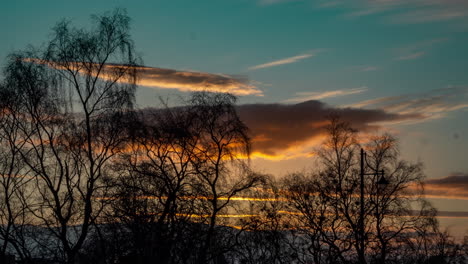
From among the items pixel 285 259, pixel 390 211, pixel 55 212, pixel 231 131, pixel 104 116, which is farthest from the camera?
pixel 285 259

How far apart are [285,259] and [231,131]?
28565mm

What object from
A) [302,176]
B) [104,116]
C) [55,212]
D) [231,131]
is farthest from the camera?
[302,176]

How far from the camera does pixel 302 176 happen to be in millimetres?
53719

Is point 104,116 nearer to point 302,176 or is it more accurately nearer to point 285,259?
point 302,176

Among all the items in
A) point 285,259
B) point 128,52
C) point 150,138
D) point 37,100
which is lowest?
point 285,259

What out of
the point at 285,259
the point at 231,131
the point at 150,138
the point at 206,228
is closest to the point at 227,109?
the point at 231,131

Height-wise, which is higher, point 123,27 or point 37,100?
point 123,27

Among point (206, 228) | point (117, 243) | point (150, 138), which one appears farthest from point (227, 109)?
point (117, 243)

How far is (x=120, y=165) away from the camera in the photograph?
3778 centimetres

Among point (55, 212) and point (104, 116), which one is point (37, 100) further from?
point (55, 212)

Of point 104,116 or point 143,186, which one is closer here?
point 104,116

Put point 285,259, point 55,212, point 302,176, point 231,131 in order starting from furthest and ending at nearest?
point 285,259
point 302,176
point 231,131
point 55,212

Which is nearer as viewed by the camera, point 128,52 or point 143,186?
point 128,52

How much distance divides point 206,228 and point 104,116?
11.2 m
